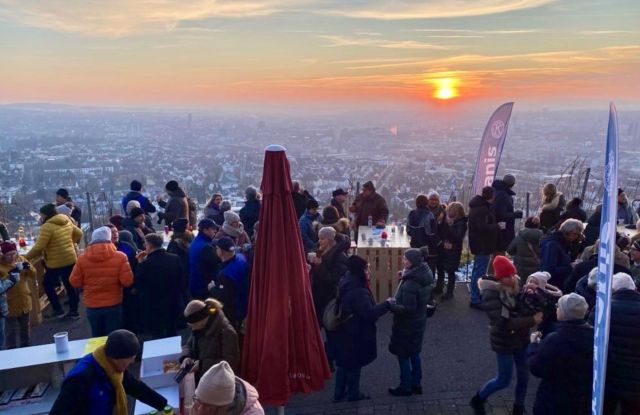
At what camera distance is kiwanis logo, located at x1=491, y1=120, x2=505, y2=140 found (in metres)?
10.8

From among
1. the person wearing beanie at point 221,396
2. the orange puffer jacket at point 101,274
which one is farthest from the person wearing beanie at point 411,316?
the orange puffer jacket at point 101,274

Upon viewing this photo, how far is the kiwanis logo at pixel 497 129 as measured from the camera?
35.3ft

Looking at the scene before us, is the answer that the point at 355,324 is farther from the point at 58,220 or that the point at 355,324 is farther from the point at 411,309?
the point at 58,220

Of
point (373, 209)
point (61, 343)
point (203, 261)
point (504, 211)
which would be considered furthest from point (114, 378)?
point (504, 211)

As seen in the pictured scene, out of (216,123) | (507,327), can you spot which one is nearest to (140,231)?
(507,327)

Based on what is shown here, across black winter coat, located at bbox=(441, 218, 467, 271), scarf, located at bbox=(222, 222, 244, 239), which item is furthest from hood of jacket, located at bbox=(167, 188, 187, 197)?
black winter coat, located at bbox=(441, 218, 467, 271)

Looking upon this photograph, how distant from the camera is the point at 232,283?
5398mm

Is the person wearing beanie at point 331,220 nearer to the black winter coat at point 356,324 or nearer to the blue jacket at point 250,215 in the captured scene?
the blue jacket at point 250,215

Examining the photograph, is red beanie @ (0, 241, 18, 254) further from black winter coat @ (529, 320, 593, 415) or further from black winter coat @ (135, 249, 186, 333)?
black winter coat @ (529, 320, 593, 415)

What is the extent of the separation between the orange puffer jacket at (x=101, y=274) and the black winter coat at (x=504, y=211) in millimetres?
5471

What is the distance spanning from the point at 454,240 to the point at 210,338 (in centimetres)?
470

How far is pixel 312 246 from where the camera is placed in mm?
7238

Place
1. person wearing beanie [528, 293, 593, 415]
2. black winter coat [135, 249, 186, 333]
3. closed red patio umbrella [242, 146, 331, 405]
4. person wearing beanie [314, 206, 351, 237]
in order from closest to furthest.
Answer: person wearing beanie [528, 293, 593, 415] < closed red patio umbrella [242, 146, 331, 405] < black winter coat [135, 249, 186, 333] < person wearing beanie [314, 206, 351, 237]

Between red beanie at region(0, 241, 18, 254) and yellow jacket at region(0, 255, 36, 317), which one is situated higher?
red beanie at region(0, 241, 18, 254)
